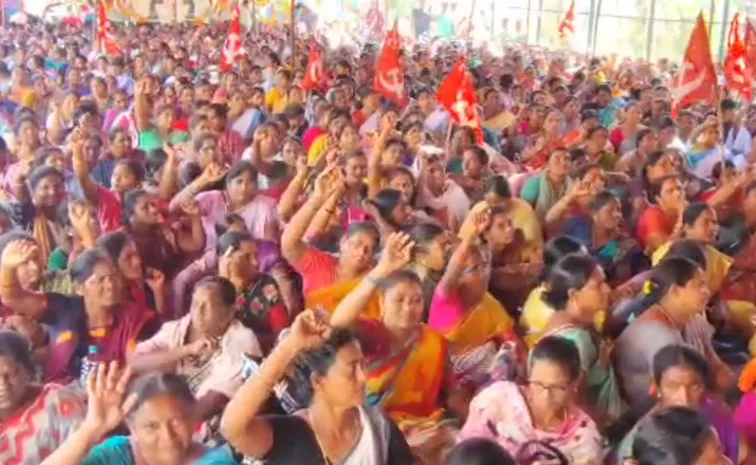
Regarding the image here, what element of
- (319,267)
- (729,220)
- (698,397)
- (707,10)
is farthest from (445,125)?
(707,10)

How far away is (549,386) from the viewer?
9.41 ft

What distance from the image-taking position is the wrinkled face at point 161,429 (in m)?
2.55

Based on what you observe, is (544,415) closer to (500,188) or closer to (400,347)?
(400,347)

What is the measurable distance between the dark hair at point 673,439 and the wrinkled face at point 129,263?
1.97 m

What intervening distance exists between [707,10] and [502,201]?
32.6ft

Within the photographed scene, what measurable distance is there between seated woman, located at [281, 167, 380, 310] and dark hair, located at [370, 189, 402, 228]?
21 cm

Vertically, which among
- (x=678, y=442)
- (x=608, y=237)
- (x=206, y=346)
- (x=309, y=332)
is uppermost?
(x=309, y=332)

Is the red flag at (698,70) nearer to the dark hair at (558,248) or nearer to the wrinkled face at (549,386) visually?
the dark hair at (558,248)

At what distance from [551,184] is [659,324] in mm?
2303

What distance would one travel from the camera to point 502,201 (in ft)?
16.6

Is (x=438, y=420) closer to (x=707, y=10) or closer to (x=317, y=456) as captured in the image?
(x=317, y=456)

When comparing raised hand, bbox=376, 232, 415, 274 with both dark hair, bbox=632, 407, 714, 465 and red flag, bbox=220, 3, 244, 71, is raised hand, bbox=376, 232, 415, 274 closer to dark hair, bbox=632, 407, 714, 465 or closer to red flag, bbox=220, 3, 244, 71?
dark hair, bbox=632, 407, 714, 465

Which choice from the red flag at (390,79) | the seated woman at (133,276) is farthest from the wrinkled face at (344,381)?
the red flag at (390,79)

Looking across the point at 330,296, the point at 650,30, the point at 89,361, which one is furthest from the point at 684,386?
the point at 650,30
